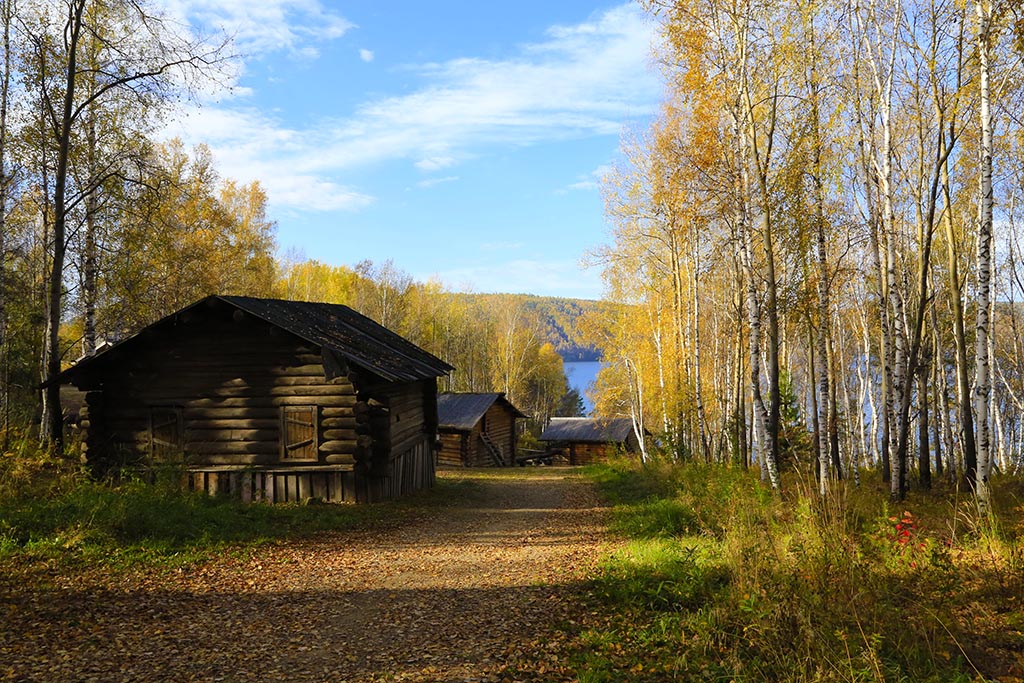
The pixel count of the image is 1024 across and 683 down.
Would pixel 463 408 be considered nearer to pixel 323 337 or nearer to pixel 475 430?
pixel 475 430

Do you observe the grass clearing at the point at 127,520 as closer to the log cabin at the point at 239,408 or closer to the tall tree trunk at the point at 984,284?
the log cabin at the point at 239,408

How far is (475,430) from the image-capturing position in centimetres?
3719

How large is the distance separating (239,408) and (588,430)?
32845 millimetres

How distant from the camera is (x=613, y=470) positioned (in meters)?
27.6

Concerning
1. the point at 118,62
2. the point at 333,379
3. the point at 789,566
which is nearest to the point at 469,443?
the point at 333,379

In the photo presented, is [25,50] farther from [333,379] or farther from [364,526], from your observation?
[364,526]

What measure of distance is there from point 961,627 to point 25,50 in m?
22.2

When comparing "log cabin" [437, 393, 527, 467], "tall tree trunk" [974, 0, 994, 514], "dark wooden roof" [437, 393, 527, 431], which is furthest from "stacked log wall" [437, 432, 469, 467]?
"tall tree trunk" [974, 0, 994, 514]

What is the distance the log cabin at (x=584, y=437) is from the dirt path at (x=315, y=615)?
3339 centimetres

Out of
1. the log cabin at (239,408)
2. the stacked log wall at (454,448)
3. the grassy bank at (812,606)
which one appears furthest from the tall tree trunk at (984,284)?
Answer: the stacked log wall at (454,448)

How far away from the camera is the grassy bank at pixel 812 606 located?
5.71 metres

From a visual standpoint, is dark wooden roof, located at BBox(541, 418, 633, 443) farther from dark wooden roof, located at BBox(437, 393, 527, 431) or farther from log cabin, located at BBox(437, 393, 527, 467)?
dark wooden roof, located at BBox(437, 393, 527, 431)

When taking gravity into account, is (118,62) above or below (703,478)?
above

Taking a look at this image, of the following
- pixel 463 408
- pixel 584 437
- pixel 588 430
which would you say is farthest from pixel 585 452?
pixel 463 408
